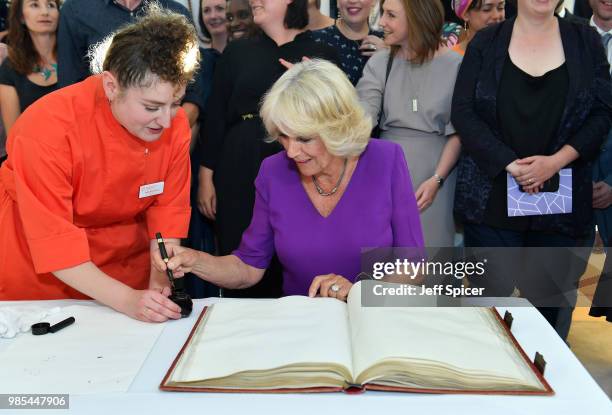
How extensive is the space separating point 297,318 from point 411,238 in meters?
0.56

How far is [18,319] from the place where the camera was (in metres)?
1.43

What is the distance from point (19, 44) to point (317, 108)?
5.96ft

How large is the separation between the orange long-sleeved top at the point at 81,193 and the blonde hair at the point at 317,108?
0.30 m

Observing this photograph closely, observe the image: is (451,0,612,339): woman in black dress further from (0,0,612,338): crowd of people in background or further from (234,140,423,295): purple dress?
(234,140,423,295): purple dress

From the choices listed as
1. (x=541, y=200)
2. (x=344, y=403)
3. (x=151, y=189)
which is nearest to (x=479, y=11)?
(x=541, y=200)

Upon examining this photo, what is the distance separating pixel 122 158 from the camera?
170 centimetres

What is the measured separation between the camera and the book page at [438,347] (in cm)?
114

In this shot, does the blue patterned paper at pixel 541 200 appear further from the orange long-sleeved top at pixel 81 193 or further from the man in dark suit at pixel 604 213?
the orange long-sleeved top at pixel 81 193

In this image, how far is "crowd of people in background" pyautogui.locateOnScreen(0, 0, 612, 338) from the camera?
2.36m

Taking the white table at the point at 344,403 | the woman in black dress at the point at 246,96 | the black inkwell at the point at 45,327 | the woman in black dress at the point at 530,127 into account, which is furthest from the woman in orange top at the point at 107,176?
the woman in black dress at the point at 530,127

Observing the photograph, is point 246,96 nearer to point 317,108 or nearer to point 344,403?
point 317,108

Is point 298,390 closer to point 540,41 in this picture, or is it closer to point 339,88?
point 339,88

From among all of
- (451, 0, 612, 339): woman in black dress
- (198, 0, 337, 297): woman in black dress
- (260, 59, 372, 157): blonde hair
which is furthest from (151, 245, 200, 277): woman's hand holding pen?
(451, 0, 612, 339): woman in black dress

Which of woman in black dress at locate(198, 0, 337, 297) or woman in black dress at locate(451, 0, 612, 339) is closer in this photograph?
woman in black dress at locate(451, 0, 612, 339)
